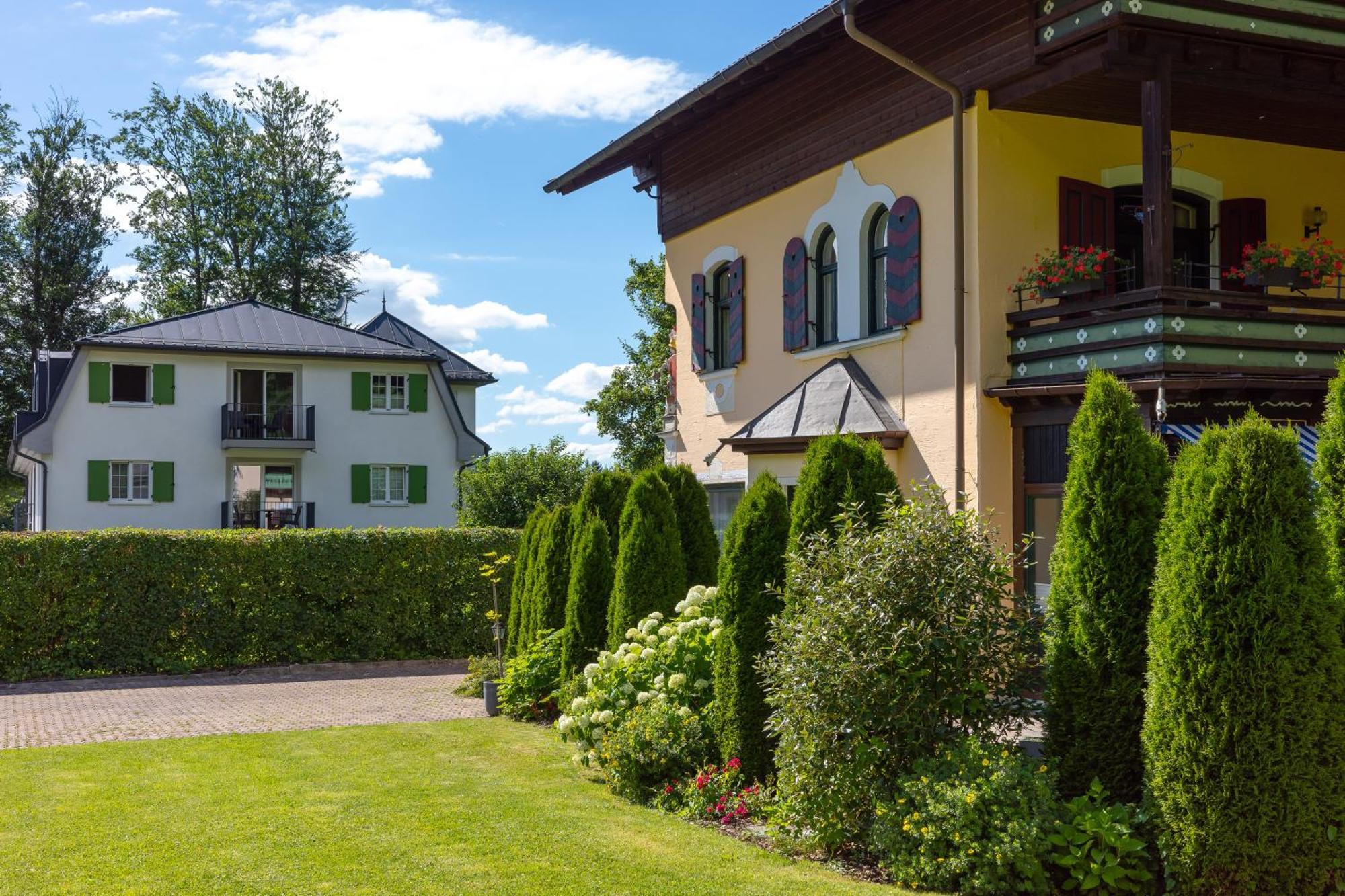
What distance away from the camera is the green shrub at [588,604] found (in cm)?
1255

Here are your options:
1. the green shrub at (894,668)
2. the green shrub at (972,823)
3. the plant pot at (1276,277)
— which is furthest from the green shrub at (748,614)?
the plant pot at (1276,277)

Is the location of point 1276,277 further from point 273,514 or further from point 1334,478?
point 273,514

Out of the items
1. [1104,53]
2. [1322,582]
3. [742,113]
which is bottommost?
[1322,582]

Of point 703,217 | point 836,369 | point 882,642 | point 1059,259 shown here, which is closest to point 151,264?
point 703,217

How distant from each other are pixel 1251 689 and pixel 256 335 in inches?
1314

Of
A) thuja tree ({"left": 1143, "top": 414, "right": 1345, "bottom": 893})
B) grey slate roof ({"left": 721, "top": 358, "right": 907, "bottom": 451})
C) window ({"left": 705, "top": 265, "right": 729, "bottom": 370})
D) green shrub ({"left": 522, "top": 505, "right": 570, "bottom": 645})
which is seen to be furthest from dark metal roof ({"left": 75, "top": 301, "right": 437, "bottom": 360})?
thuja tree ({"left": 1143, "top": 414, "right": 1345, "bottom": 893})

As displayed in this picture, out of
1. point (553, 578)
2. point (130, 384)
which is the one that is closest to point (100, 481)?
point (130, 384)

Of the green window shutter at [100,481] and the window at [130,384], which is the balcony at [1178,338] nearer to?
the green window shutter at [100,481]

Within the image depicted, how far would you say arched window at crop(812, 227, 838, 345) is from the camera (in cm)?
1600

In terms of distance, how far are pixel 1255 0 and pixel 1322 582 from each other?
8060mm

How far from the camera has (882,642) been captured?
719 centimetres

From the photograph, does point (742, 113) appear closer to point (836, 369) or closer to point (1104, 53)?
point (836, 369)

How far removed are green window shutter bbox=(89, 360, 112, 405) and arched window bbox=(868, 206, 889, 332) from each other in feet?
83.2

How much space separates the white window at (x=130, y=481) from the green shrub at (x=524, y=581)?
2215 centimetres
